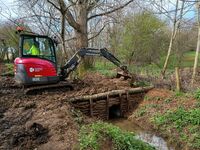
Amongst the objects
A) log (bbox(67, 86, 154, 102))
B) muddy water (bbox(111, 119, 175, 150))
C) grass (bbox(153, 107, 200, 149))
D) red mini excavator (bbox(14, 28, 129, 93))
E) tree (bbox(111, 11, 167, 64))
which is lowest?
muddy water (bbox(111, 119, 175, 150))

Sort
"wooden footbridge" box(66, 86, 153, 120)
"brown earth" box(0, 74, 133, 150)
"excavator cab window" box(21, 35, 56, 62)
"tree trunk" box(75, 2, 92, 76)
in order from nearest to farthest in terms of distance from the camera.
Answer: "brown earth" box(0, 74, 133, 150), "excavator cab window" box(21, 35, 56, 62), "wooden footbridge" box(66, 86, 153, 120), "tree trunk" box(75, 2, 92, 76)

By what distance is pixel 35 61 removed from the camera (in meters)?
11.1

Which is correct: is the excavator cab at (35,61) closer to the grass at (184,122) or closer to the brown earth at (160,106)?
the brown earth at (160,106)

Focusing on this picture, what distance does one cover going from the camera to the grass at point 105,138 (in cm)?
649

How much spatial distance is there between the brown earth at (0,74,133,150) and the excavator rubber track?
0.21 m

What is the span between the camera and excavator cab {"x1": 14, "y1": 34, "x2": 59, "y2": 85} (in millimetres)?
11062

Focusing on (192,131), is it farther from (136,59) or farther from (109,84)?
(136,59)

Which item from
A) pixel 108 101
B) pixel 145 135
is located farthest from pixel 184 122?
pixel 108 101

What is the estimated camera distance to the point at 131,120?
39.2 ft

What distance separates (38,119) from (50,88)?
341cm

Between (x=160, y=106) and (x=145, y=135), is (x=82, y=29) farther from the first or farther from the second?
(x=145, y=135)

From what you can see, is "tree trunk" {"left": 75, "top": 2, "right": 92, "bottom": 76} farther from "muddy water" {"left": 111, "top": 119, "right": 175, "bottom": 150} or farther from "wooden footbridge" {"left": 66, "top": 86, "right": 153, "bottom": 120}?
"muddy water" {"left": 111, "top": 119, "right": 175, "bottom": 150}

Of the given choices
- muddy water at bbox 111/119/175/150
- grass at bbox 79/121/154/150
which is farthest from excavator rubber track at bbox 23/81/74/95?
grass at bbox 79/121/154/150

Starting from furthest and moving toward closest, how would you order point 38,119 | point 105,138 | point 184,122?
point 184,122 < point 38,119 < point 105,138
